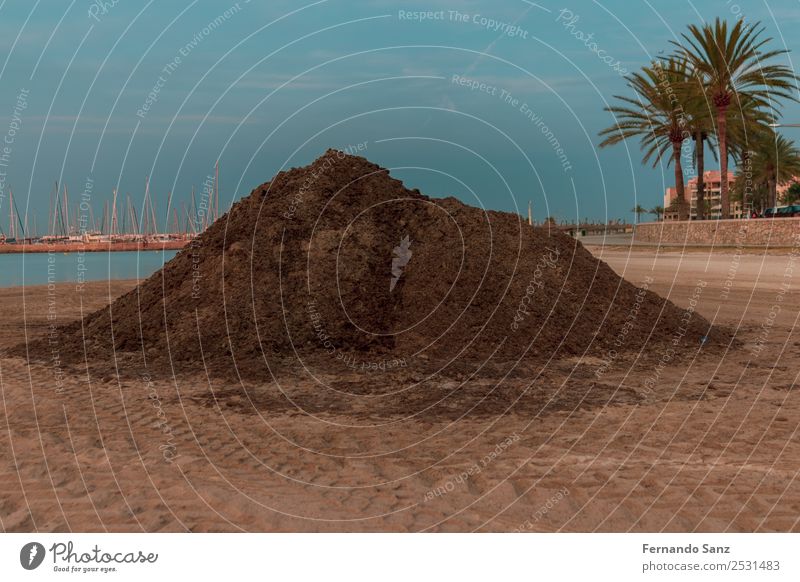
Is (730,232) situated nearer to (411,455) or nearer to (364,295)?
(364,295)

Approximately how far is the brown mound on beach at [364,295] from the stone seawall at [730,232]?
27.8 meters

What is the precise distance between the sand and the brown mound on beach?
0.96 metres

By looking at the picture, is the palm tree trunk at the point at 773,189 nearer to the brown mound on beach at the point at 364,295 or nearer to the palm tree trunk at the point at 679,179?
the palm tree trunk at the point at 679,179

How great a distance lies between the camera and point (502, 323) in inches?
422

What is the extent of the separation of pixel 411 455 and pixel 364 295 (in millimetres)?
5099

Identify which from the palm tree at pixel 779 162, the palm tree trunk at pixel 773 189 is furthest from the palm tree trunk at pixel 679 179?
the palm tree at pixel 779 162

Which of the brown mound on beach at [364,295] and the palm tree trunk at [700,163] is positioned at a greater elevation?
the palm tree trunk at [700,163]

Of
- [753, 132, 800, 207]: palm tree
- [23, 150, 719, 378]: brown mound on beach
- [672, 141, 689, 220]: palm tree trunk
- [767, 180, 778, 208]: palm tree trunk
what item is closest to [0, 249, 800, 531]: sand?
[23, 150, 719, 378]: brown mound on beach

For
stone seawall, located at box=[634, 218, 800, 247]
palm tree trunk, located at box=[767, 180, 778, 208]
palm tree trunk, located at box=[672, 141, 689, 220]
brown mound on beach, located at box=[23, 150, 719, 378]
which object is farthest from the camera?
palm tree trunk, located at box=[767, 180, 778, 208]

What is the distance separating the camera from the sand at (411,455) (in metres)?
4.84

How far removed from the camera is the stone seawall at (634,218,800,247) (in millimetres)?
36438

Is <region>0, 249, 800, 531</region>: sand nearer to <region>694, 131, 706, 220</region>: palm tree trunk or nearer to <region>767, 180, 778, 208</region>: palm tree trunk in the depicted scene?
<region>694, 131, 706, 220</region>: palm tree trunk

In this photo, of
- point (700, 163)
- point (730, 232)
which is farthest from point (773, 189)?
point (730, 232)

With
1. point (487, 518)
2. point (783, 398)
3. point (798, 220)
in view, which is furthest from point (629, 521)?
point (798, 220)
